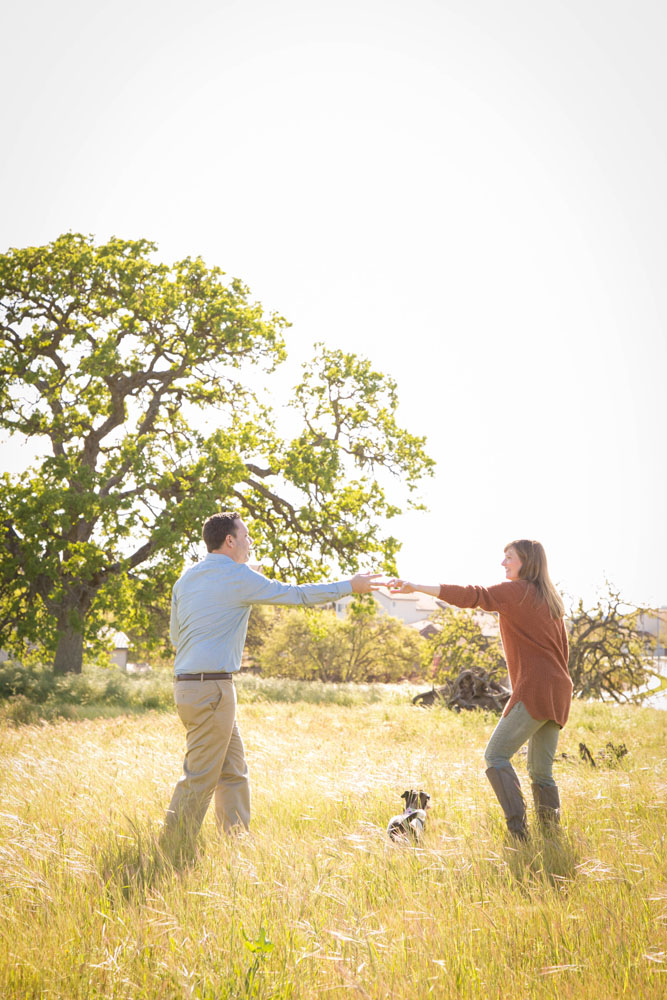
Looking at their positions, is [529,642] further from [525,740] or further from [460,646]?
[460,646]

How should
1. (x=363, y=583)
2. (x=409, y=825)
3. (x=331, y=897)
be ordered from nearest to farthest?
(x=331, y=897)
(x=409, y=825)
(x=363, y=583)

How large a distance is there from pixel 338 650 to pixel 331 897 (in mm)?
38414

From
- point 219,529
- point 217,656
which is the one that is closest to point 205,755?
point 217,656

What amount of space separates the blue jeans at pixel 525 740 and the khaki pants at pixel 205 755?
5.61 feet

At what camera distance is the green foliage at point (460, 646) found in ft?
73.8

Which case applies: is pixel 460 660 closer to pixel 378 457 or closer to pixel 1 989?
pixel 378 457

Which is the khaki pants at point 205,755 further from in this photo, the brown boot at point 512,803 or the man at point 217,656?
the brown boot at point 512,803

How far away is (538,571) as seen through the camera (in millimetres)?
4848

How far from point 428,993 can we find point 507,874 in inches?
49.5

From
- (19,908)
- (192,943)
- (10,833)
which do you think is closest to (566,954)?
(192,943)

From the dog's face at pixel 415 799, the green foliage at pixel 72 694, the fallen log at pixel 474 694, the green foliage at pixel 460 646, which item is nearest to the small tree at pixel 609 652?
the green foliage at pixel 460 646

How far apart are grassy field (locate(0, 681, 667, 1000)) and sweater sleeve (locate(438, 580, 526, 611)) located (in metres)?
1.42

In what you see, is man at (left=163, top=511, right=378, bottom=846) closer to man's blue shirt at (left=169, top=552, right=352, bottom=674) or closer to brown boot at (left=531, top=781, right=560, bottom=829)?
man's blue shirt at (left=169, top=552, right=352, bottom=674)

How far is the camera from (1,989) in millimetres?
2611
